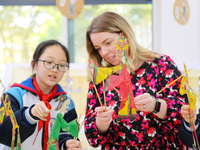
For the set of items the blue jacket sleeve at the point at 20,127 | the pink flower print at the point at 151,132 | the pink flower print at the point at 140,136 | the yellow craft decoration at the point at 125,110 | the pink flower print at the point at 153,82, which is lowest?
the pink flower print at the point at 140,136

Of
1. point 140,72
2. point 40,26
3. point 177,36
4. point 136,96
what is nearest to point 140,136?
point 136,96

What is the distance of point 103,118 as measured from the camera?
0.82 m

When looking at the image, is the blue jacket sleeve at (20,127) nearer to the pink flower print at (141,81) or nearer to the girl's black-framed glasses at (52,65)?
the girl's black-framed glasses at (52,65)

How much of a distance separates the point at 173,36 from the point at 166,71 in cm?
174

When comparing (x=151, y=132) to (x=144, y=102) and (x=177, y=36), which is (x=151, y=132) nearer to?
(x=144, y=102)

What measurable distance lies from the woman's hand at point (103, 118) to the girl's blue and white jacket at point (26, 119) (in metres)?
0.13

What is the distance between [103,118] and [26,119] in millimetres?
257

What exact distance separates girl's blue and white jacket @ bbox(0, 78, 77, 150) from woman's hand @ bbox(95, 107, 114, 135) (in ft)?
0.43

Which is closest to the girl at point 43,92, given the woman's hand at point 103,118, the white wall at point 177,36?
the woman's hand at point 103,118

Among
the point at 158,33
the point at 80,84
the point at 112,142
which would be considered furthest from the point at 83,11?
the point at 112,142

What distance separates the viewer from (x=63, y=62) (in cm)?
101

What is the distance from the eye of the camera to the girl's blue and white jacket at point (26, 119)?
78 centimetres

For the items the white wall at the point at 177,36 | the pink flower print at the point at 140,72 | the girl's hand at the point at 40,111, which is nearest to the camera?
the girl's hand at the point at 40,111

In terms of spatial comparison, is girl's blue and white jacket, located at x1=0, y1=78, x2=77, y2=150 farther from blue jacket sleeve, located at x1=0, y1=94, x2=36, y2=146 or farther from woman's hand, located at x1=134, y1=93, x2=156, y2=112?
woman's hand, located at x1=134, y1=93, x2=156, y2=112
